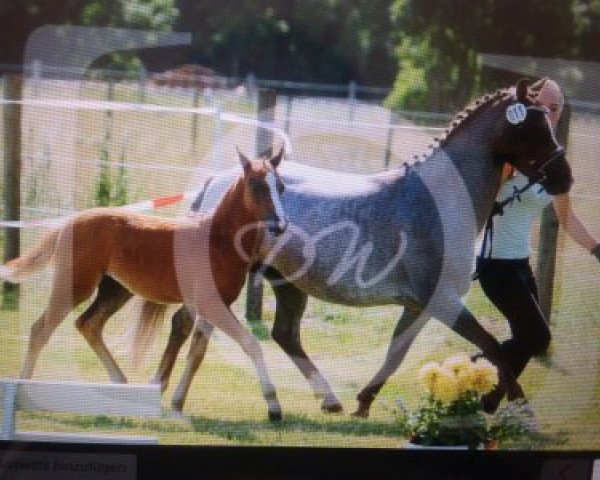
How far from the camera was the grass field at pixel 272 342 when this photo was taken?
7.16ft

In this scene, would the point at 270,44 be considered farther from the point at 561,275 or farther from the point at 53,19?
the point at 561,275

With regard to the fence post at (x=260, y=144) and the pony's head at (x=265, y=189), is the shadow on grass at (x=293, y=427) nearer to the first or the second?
the fence post at (x=260, y=144)

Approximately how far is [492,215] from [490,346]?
0.29 meters

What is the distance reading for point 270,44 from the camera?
221 cm

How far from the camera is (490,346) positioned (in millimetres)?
2379

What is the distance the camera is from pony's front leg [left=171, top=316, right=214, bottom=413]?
2.29m

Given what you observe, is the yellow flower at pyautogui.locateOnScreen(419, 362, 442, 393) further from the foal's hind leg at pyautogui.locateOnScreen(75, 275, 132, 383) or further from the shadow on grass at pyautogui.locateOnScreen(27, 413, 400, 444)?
the foal's hind leg at pyautogui.locateOnScreen(75, 275, 132, 383)

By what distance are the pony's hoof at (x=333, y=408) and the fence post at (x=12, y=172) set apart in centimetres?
69

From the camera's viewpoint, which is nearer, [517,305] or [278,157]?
[278,157]

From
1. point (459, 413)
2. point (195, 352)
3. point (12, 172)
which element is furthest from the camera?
point (459, 413)

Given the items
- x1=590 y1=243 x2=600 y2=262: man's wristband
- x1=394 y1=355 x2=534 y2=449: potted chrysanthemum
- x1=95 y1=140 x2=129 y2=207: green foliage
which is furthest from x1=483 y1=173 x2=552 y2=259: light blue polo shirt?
x1=95 y1=140 x2=129 y2=207: green foliage

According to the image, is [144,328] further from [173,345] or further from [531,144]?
[531,144]

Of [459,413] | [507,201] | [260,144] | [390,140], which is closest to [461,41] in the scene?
[390,140]

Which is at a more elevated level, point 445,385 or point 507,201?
point 507,201
